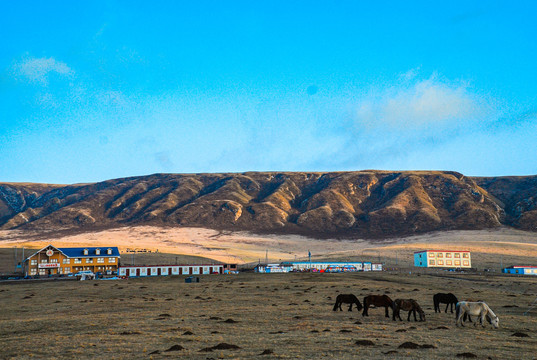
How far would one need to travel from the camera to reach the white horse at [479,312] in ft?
101

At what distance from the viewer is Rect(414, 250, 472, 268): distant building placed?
16400 cm

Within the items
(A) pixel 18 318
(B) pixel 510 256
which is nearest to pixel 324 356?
(A) pixel 18 318

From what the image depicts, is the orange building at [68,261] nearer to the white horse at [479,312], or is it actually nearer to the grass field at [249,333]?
the grass field at [249,333]

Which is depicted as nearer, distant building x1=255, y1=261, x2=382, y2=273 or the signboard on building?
the signboard on building

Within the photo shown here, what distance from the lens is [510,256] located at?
184 metres

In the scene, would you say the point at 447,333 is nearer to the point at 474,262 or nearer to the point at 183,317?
the point at 183,317

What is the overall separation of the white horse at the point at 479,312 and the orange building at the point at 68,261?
125 meters

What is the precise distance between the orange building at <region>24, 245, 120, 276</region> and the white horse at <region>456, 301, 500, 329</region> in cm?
12526

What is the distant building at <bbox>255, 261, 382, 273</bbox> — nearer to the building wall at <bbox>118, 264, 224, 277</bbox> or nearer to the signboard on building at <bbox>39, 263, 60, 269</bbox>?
the building wall at <bbox>118, 264, 224, 277</bbox>

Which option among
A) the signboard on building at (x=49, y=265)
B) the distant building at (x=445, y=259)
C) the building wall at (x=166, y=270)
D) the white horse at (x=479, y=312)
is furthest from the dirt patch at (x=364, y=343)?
the distant building at (x=445, y=259)

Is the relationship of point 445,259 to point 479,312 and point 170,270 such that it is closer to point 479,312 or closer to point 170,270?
point 170,270

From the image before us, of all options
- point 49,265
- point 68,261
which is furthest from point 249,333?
point 68,261

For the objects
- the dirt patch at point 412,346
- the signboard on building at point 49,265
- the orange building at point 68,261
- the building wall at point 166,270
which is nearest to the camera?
the dirt patch at point 412,346

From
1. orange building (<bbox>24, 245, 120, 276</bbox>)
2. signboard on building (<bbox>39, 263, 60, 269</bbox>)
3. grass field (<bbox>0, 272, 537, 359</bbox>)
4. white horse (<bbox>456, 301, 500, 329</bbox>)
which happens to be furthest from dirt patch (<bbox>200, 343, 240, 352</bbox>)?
signboard on building (<bbox>39, 263, 60, 269</bbox>)
